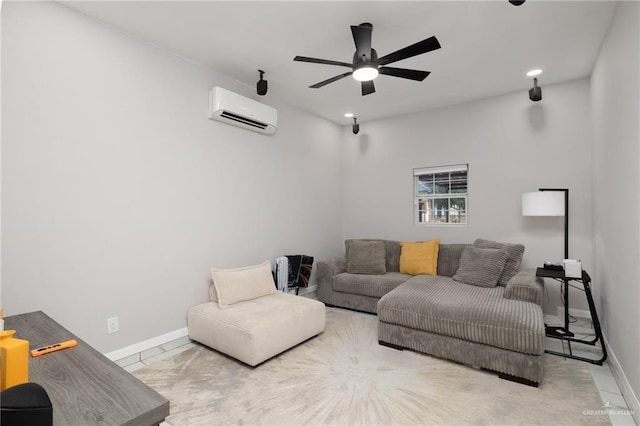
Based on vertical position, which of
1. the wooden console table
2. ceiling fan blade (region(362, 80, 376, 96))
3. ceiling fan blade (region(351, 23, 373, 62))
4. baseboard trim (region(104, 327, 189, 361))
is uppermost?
ceiling fan blade (region(351, 23, 373, 62))

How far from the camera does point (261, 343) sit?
8.74 feet

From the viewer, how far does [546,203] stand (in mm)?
3424

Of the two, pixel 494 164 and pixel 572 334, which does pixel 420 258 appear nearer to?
pixel 494 164

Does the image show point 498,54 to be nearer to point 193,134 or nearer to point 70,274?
point 193,134

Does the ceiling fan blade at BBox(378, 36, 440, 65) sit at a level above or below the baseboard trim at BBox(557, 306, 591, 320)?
above

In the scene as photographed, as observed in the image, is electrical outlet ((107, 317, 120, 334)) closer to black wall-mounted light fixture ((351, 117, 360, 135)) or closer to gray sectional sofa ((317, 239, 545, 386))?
gray sectional sofa ((317, 239, 545, 386))

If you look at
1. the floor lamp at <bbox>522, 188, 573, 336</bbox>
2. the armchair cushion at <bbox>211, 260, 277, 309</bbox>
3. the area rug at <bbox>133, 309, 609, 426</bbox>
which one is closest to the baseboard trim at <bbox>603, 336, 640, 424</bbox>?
the area rug at <bbox>133, 309, 609, 426</bbox>

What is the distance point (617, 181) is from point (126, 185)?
3987 mm

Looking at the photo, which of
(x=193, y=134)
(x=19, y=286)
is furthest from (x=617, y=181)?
(x=19, y=286)

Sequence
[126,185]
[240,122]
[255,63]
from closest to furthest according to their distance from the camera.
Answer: [126,185], [255,63], [240,122]

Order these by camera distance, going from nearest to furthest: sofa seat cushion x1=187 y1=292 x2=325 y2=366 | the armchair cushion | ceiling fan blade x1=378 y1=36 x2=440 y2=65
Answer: ceiling fan blade x1=378 y1=36 x2=440 y2=65
sofa seat cushion x1=187 y1=292 x2=325 y2=366
the armchair cushion

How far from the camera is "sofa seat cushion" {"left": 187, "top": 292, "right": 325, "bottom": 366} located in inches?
105

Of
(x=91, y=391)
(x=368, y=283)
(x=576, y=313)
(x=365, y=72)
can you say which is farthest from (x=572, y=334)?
(x=91, y=391)

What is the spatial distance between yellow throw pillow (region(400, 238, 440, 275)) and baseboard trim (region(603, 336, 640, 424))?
1812 millimetres
